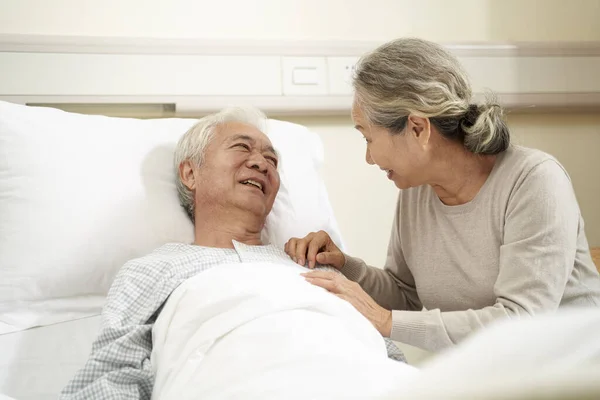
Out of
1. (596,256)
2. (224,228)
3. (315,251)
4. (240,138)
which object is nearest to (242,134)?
(240,138)

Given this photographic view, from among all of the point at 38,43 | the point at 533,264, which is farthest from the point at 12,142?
the point at 533,264

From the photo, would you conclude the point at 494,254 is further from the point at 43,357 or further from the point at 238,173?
the point at 43,357

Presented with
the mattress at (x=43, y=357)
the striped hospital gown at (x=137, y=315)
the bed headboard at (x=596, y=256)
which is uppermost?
the striped hospital gown at (x=137, y=315)

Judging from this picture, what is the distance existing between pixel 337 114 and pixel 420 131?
2.74 ft

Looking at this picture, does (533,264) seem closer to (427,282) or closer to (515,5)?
(427,282)

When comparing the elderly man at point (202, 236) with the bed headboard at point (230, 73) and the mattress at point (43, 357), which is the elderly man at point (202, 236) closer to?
the mattress at point (43, 357)

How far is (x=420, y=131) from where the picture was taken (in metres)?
1.65

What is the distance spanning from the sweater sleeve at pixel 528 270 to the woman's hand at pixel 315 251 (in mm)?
326

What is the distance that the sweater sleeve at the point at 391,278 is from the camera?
1908mm

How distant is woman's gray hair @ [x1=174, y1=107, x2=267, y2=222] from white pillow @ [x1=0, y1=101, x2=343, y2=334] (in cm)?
3

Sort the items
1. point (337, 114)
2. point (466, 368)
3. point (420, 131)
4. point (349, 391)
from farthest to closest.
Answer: point (337, 114)
point (420, 131)
point (349, 391)
point (466, 368)

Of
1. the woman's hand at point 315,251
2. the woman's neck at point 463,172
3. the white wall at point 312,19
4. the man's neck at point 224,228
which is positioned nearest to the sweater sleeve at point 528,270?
the woman's neck at point 463,172

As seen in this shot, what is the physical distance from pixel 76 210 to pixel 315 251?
624 millimetres

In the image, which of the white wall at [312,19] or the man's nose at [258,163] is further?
the white wall at [312,19]
